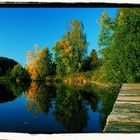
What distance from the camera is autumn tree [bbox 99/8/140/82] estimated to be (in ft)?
38.2

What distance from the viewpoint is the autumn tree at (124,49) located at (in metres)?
11.7

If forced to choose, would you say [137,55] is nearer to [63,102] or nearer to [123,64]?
[123,64]

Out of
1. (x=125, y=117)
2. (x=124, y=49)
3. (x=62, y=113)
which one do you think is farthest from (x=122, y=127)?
(x=62, y=113)

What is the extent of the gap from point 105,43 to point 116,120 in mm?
11307

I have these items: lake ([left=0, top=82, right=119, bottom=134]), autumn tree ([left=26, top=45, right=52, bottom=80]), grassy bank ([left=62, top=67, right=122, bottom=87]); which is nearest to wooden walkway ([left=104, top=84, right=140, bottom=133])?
autumn tree ([left=26, top=45, right=52, bottom=80])

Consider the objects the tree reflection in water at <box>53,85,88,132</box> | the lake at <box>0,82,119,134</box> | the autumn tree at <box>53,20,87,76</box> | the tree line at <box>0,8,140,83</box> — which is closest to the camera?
the autumn tree at <box>53,20,87,76</box>

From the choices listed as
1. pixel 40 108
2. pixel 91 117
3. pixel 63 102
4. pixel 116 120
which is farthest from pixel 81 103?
pixel 116 120

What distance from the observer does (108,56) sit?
41.7 ft

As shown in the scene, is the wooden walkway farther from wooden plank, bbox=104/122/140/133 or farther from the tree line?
the tree line

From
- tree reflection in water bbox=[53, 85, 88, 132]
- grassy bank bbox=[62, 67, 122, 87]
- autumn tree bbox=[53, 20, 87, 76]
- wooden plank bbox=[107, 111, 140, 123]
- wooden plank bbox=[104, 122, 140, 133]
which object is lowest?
tree reflection in water bbox=[53, 85, 88, 132]

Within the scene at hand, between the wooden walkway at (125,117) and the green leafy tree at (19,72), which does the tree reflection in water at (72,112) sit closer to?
the green leafy tree at (19,72)

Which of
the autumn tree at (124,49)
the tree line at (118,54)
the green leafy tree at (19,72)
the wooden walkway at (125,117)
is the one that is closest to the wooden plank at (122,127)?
the wooden walkway at (125,117)

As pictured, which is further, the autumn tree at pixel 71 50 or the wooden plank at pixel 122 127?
the autumn tree at pixel 71 50

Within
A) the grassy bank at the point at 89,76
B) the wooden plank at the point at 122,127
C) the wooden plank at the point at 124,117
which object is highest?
the wooden plank at the point at 122,127
